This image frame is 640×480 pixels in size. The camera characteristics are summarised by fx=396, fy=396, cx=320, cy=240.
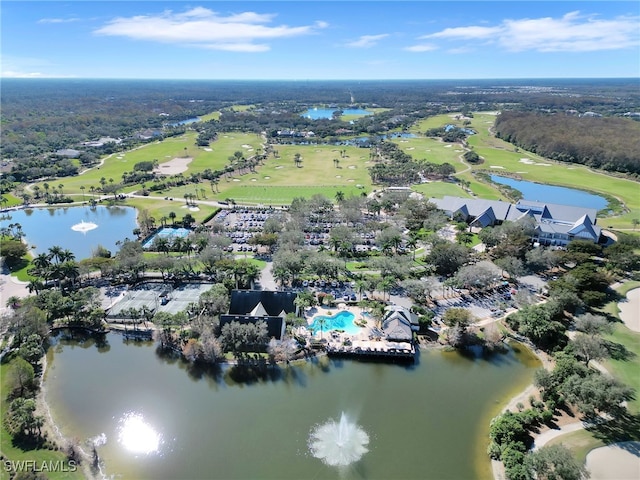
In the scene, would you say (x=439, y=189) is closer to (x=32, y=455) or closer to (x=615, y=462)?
(x=615, y=462)

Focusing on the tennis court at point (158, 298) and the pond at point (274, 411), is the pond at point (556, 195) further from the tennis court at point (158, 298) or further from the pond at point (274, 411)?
the tennis court at point (158, 298)

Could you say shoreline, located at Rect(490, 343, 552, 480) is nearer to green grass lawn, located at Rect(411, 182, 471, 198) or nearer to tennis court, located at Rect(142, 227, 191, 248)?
green grass lawn, located at Rect(411, 182, 471, 198)

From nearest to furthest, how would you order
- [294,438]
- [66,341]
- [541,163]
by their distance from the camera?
[294,438], [66,341], [541,163]

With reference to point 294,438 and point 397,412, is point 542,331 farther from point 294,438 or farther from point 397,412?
point 294,438

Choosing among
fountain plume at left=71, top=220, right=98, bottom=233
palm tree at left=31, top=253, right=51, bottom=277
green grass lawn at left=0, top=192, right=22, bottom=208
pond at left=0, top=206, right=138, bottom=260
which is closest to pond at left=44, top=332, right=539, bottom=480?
palm tree at left=31, top=253, right=51, bottom=277

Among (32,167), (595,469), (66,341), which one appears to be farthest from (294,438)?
(32,167)

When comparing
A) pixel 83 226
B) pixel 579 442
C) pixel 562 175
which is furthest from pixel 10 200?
pixel 562 175

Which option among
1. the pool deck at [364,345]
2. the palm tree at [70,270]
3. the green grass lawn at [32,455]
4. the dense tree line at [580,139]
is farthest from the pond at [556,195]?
the green grass lawn at [32,455]
